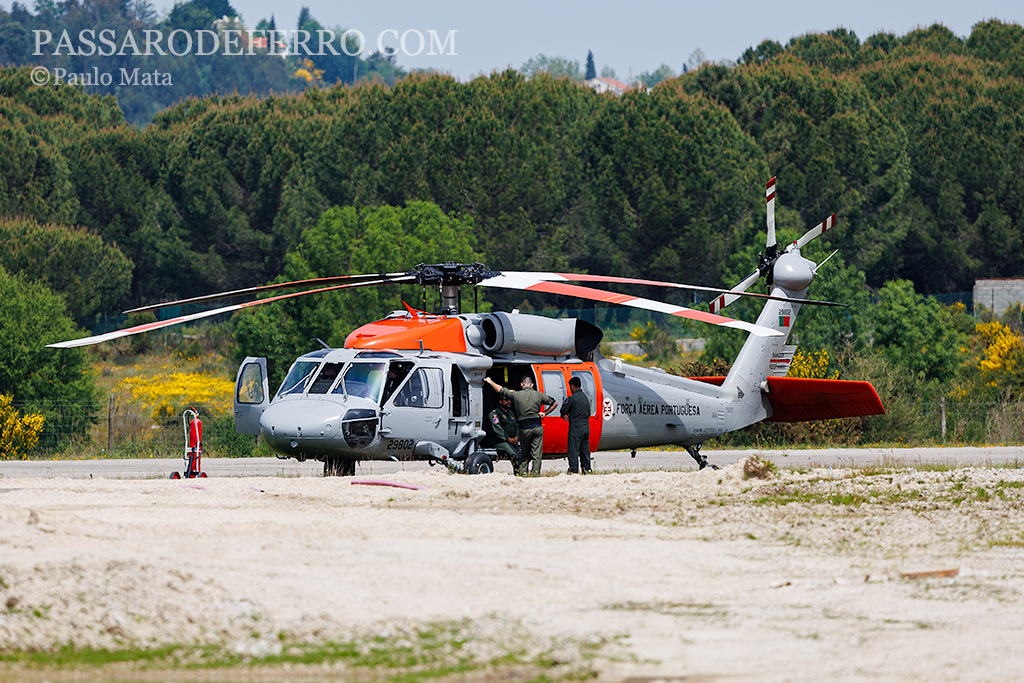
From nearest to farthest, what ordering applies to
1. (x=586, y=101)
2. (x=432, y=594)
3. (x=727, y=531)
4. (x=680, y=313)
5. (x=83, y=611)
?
(x=83, y=611), (x=432, y=594), (x=727, y=531), (x=680, y=313), (x=586, y=101)

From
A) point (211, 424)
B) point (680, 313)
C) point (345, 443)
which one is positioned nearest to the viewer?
point (680, 313)

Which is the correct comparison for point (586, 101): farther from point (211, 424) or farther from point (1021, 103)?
point (211, 424)

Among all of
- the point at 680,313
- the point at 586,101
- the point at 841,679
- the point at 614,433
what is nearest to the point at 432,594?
the point at 841,679

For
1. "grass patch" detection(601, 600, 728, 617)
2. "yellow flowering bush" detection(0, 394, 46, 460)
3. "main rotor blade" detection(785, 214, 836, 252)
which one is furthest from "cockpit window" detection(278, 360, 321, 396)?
"yellow flowering bush" detection(0, 394, 46, 460)

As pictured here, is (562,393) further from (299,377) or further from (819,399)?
(819,399)

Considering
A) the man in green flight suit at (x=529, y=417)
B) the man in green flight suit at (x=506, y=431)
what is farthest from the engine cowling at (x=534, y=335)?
the man in green flight suit at (x=506, y=431)

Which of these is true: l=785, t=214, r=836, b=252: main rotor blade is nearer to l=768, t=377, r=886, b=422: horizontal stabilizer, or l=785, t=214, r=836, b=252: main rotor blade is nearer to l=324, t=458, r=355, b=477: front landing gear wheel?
l=768, t=377, r=886, b=422: horizontal stabilizer

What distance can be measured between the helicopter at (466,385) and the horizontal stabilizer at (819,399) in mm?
25

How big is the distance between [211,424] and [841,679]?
2670cm

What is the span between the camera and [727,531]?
39.8 feet

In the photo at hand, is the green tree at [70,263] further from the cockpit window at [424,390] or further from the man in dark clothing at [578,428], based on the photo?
the man in dark clothing at [578,428]

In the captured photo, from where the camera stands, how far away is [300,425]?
51.4 feet

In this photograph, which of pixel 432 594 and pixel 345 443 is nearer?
pixel 432 594

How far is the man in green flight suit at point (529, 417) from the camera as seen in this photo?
17.2 m
